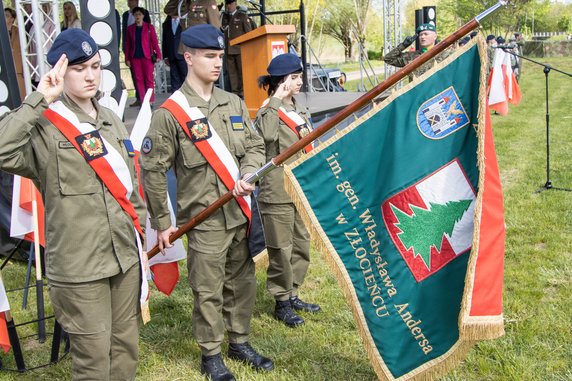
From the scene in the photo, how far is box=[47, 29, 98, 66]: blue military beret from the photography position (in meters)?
2.95

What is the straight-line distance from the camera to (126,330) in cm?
328

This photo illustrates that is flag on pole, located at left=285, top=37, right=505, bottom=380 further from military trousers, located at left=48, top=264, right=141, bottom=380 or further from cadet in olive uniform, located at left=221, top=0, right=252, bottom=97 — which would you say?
cadet in olive uniform, located at left=221, top=0, right=252, bottom=97

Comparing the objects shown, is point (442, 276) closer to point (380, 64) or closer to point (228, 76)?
point (228, 76)

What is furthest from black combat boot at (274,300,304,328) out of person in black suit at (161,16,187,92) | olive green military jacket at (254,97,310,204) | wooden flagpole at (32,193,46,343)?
person in black suit at (161,16,187,92)

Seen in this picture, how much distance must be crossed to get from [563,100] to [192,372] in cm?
1734

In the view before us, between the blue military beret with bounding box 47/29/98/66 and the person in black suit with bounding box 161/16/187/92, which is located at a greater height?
the blue military beret with bounding box 47/29/98/66

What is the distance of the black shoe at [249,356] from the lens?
13.2 feet

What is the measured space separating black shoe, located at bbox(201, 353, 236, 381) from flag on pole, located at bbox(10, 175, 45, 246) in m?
1.57

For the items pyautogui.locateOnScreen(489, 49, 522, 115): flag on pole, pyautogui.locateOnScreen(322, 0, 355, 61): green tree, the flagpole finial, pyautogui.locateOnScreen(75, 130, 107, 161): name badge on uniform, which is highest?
the flagpole finial

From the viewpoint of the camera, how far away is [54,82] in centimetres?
288

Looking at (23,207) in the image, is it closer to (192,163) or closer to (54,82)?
(192,163)

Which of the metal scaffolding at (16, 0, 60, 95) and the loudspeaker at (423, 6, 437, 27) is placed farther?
the loudspeaker at (423, 6, 437, 27)

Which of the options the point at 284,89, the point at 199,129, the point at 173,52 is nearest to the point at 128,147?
the point at 199,129

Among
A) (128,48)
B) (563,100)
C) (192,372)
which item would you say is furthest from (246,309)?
(563,100)
